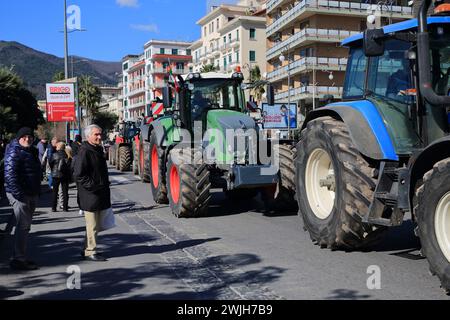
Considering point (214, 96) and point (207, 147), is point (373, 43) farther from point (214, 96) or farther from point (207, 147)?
point (214, 96)

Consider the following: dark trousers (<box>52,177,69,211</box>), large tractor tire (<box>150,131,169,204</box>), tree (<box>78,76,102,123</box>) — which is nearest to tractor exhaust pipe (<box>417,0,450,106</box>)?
large tractor tire (<box>150,131,169,204</box>)

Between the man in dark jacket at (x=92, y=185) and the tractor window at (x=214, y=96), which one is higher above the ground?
the tractor window at (x=214, y=96)

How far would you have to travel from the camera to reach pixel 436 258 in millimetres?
4738

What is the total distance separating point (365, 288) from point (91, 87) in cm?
7362

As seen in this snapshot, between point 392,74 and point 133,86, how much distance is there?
11259 centimetres

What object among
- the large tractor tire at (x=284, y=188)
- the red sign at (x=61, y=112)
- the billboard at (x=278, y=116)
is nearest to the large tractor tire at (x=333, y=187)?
the large tractor tire at (x=284, y=188)

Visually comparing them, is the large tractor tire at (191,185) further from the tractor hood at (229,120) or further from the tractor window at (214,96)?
the tractor window at (214,96)

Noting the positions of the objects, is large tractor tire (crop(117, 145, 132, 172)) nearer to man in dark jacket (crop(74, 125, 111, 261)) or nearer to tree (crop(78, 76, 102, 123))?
man in dark jacket (crop(74, 125, 111, 261))


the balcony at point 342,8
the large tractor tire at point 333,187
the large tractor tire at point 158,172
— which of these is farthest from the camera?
the balcony at point 342,8

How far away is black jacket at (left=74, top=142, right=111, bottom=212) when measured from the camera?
672 cm

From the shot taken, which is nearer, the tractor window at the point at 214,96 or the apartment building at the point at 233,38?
the tractor window at the point at 214,96

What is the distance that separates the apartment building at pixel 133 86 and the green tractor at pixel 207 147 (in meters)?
93.4

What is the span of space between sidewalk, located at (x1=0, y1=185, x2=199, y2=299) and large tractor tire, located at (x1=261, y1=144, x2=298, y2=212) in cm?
254

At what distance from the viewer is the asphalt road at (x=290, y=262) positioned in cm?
515
